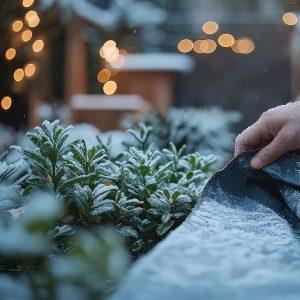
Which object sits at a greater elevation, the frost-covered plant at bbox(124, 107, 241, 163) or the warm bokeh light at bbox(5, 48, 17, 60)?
the warm bokeh light at bbox(5, 48, 17, 60)

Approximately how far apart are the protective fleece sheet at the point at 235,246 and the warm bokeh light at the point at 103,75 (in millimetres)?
9796

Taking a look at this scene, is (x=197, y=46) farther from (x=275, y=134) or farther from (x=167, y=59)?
(x=275, y=134)

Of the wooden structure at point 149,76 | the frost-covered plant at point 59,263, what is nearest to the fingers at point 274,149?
the frost-covered plant at point 59,263

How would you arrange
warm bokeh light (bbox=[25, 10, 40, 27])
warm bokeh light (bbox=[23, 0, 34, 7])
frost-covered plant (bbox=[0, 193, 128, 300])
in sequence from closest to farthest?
frost-covered plant (bbox=[0, 193, 128, 300]) → warm bokeh light (bbox=[23, 0, 34, 7]) → warm bokeh light (bbox=[25, 10, 40, 27])

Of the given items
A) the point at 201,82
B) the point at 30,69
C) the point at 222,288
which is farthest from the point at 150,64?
the point at 222,288

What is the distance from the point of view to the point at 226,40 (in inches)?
519

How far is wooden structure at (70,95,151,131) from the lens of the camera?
994cm

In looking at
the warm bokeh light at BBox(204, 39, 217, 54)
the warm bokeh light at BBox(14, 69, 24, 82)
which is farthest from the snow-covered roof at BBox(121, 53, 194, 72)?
the warm bokeh light at BBox(14, 69, 24, 82)

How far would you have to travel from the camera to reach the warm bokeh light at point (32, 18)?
18.5 feet

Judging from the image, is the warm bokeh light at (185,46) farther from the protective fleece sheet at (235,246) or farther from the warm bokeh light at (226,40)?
the protective fleece sheet at (235,246)

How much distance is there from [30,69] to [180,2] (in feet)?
25.0

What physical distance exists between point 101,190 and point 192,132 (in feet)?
11.1

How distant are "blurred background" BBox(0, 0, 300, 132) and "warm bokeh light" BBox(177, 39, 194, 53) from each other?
2 centimetres

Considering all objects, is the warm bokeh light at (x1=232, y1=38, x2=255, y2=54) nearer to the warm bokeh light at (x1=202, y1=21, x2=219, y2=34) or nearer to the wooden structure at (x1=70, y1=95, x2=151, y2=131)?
the warm bokeh light at (x1=202, y1=21, x2=219, y2=34)
